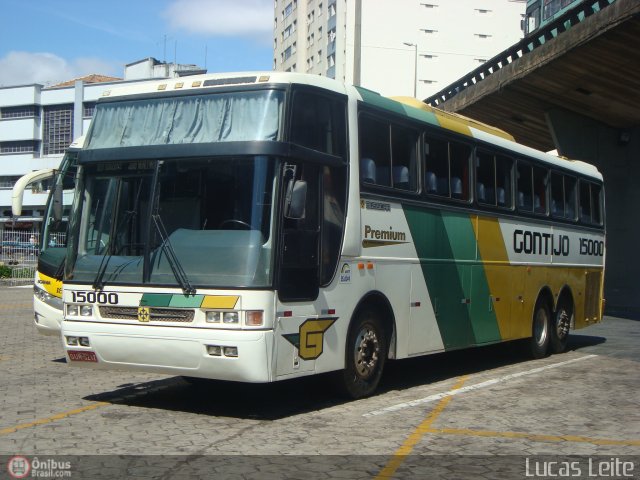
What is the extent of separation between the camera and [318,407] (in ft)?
29.7

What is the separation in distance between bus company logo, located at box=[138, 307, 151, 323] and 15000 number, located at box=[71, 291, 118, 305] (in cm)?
31

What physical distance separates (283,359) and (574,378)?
5.50m

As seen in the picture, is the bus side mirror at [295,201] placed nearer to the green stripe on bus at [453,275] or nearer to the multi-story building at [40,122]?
the green stripe on bus at [453,275]

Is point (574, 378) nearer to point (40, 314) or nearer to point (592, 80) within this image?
point (40, 314)

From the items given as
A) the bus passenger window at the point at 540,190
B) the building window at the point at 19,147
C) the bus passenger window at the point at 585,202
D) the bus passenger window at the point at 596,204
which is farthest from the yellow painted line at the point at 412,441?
the building window at the point at 19,147

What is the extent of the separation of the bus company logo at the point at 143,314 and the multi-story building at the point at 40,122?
74.5 meters

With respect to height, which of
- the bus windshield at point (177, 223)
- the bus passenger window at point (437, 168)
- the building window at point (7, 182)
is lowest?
the bus windshield at point (177, 223)

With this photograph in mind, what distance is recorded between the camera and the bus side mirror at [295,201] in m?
8.07

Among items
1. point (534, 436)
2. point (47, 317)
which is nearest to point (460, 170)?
point (534, 436)

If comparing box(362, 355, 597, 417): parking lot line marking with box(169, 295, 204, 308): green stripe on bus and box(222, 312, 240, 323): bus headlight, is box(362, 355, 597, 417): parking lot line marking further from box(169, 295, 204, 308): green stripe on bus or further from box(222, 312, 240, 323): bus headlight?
box(169, 295, 204, 308): green stripe on bus

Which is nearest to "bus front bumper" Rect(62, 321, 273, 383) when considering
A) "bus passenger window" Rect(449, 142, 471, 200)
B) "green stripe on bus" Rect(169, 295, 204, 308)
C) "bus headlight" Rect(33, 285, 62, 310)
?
"green stripe on bus" Rect(169, 295, 204, 308)

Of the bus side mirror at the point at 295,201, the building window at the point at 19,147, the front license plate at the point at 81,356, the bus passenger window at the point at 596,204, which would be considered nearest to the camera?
the bus side mirror at the point at 295,201

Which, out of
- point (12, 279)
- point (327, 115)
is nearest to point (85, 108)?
point (12, 279)

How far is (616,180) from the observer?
33.8 m
